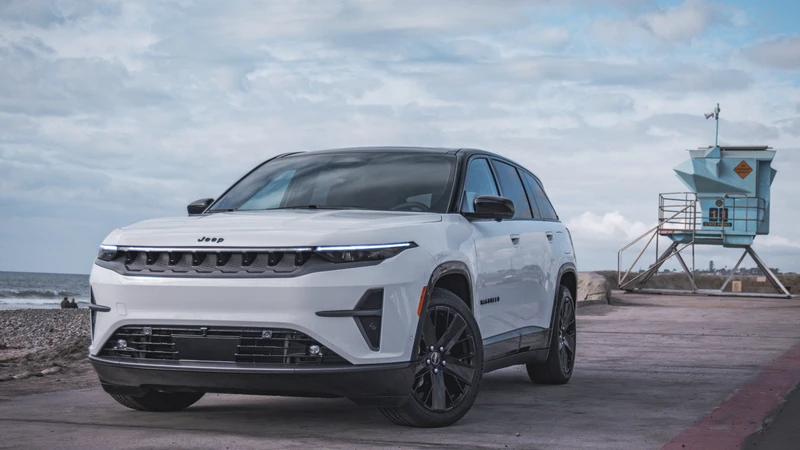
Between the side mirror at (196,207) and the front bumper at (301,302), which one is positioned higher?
the side mirror at (196,207)

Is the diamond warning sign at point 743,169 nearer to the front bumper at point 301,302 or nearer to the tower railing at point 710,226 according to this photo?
the tower railing at point 710,226

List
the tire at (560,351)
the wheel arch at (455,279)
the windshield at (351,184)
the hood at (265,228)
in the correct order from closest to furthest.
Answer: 1. the hood at (265,228)
2. the wheel arch at (455,279)
3. the windshield at (351,184)
4. the tire at (560,351)

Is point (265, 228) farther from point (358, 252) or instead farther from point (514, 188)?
point (514, 188)

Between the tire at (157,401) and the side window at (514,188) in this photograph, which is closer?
the tire at (157,401)

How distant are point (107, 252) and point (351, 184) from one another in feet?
5.88

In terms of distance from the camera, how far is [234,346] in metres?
5.70

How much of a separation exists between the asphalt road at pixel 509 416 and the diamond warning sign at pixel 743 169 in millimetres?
22834

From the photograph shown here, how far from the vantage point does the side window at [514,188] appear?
8.27 meters

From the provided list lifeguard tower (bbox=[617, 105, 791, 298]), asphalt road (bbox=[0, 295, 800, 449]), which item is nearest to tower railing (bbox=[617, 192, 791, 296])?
lifeguard tower (bbox=[617, 105, 791, 298])

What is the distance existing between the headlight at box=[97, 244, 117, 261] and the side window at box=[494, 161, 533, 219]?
3.20 m

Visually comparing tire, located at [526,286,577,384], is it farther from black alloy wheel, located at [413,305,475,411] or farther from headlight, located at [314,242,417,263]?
headlight, located at [314,242,417,263]

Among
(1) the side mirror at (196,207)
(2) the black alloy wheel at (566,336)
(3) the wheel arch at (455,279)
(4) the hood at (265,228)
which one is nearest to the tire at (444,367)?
(3) the wheel arch at (455,279)

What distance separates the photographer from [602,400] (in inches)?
314

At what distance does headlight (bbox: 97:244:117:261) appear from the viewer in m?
6.20
